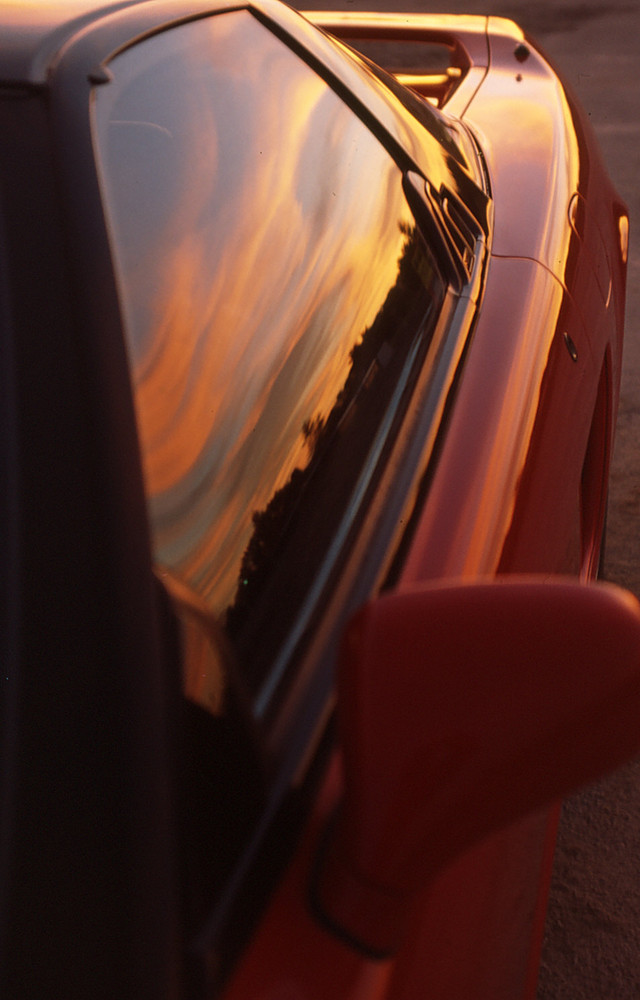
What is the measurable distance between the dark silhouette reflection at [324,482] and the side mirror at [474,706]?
203 mm

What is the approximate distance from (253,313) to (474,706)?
61 cm

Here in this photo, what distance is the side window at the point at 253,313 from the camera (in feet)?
3.24

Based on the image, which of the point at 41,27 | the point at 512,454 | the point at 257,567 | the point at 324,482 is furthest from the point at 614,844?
the point at 41,27

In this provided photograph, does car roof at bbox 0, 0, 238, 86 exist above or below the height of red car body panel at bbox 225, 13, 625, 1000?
above

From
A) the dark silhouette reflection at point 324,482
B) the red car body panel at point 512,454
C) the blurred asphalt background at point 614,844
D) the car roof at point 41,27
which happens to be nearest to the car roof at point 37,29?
the car roof at point 41,27

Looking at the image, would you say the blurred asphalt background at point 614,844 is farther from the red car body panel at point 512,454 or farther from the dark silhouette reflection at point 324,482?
the dark silhouette reflection at point 324,482

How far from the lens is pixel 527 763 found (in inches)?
30.5

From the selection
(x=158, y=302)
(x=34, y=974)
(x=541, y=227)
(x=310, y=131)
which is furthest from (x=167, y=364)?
(x=541, y=227)

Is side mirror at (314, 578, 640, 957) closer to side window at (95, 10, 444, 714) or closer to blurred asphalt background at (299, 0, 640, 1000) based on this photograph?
side window at (95, 10, 444, 714)

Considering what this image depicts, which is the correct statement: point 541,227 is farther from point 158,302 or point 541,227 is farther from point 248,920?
point 248,920

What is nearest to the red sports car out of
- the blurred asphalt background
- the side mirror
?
the side mirror

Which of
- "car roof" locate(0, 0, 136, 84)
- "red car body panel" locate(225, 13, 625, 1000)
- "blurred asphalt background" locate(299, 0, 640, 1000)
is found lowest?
"blurred asphalt background" locate(299, 0, 640, 1000)

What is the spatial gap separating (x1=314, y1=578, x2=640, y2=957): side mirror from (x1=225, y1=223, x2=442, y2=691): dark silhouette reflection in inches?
8.0

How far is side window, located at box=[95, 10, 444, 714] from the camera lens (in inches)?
38.9
